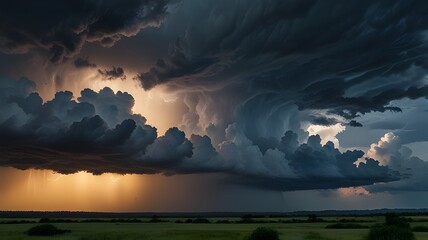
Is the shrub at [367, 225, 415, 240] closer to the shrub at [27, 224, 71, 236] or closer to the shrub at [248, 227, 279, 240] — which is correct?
the shrub at [248, 227, 279, 240]

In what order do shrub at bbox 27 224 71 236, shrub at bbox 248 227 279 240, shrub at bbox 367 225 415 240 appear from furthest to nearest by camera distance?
shrub at bbox 27 224 71 236 < shrub at bbox 248 227 279 240 < shrub at bbox 367 225 415 240

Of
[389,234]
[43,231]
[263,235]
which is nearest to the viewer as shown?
[389,234]

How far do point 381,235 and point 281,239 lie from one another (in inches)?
516

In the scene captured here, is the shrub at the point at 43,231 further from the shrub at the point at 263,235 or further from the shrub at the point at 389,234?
the shrub at the point at 389,234

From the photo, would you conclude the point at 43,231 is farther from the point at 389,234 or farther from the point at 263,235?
the point at 389,234

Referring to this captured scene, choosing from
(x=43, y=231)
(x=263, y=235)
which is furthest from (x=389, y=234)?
(x=43, y=231)

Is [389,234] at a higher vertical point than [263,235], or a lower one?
higher

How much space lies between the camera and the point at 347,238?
60312mm

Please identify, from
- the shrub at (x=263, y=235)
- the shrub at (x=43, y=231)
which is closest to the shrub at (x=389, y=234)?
the shrub at (x=263, y=235)

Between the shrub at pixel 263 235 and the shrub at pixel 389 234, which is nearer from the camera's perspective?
the shrub at pixel 389 234

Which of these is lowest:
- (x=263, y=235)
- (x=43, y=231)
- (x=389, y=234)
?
(x=263, y=235)

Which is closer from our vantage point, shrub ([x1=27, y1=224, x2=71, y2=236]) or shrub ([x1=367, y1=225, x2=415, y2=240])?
shrub ([x1=367, y1=225, x2=415, y2=240])

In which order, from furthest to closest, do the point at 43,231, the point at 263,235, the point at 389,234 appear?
1. the point at 43,231
2. the point at 263,235
3. the point at 389,234

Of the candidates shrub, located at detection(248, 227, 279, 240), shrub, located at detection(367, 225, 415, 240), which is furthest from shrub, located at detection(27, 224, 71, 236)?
shrub, located at detection(367, 225, 415, 240)
